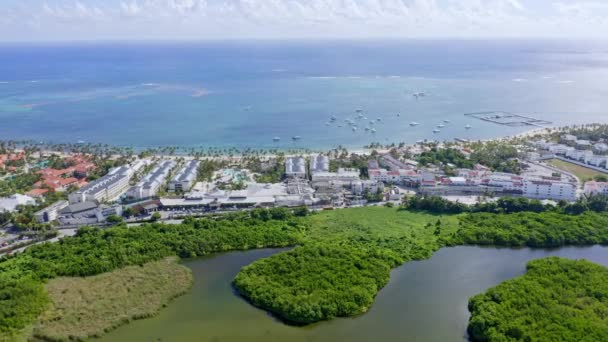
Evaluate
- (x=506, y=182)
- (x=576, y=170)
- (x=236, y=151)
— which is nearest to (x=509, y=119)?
(x=576, y=170)

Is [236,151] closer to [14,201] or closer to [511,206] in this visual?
[14,201]

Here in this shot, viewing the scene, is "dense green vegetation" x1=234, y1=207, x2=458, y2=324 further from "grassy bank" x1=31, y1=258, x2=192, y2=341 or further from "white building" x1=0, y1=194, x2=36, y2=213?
"white building" x1=0, y1=194, x2=36, y2=213

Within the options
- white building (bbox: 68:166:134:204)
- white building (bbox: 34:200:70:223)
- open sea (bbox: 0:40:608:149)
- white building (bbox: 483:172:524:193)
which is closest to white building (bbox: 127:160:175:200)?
white building (bbox: 68:166:134:204)

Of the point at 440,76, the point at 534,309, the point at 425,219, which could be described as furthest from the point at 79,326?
the point at 440,76

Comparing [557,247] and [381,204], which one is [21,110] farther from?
[557,247]

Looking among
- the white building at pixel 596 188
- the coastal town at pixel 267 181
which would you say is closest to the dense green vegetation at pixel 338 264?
the coastal town at pixel 267 181
